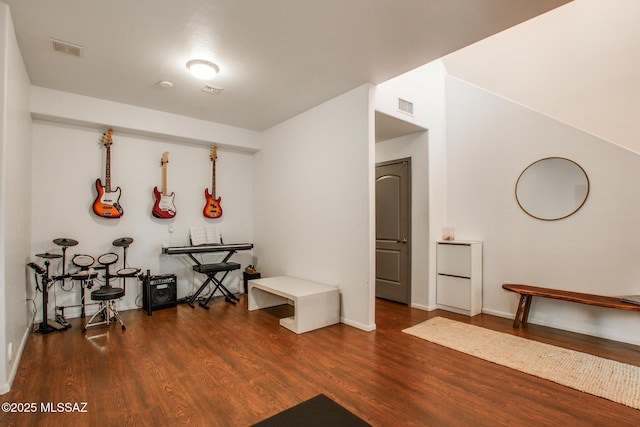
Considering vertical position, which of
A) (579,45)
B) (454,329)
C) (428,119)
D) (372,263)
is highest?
(579,45)


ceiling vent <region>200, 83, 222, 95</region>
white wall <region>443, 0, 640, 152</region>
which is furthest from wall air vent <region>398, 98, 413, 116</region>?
ceiling vent <region>200, 83, 222, 95</region>

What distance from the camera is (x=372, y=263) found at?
347cm

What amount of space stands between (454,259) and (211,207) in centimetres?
375

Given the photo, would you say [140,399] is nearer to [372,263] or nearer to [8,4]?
[372,263]

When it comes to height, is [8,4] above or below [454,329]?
above

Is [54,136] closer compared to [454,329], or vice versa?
[454,329]

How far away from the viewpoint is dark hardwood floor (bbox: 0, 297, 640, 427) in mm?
1934

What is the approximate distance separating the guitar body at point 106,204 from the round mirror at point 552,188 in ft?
17.1

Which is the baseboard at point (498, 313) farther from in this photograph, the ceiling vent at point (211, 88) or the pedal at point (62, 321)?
the pedal at point (62, 321)

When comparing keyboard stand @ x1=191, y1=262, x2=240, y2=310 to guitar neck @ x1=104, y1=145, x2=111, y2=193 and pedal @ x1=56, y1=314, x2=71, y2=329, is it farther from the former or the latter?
guitar neck @ x1=104, y1=145, x2=111, y2=193

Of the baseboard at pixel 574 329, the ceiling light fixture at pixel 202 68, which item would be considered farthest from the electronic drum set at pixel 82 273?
the baseboard at pixel 574 329

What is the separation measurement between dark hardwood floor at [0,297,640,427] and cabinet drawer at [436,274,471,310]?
0.58 metres

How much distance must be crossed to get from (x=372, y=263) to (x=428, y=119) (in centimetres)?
229

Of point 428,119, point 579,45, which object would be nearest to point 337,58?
point 428,119
